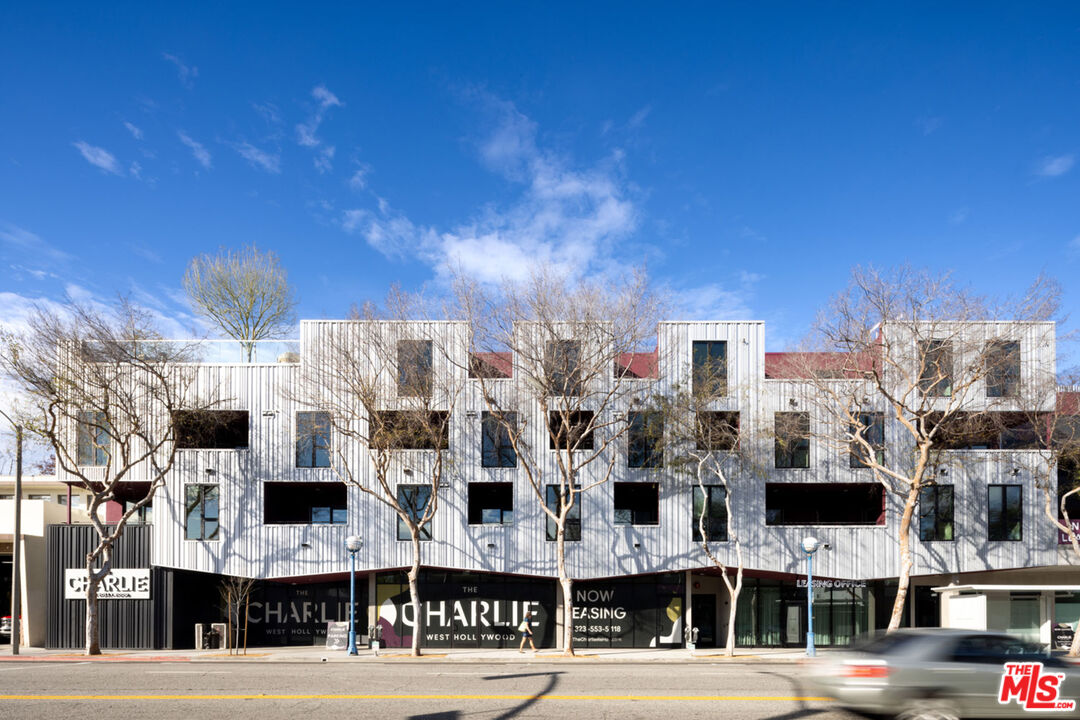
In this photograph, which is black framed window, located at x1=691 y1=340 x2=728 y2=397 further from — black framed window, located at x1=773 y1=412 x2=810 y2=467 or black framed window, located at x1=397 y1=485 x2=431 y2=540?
black framed window, located at x1=397 y1=485 x2=431 y2=540

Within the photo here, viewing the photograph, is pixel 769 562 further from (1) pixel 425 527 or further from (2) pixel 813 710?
(2) pixel 813 710

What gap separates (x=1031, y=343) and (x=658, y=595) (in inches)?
656

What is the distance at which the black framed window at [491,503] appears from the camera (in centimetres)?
3138

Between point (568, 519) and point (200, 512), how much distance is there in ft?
45.6

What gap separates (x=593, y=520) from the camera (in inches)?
1195

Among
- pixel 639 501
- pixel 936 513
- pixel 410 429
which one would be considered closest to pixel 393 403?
pixel 410 429

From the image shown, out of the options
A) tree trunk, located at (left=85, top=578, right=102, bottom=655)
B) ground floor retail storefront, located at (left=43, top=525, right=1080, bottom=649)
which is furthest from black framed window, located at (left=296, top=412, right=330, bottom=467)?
tree trunk, located at (left=85, top=578, right=102, bottom=655)

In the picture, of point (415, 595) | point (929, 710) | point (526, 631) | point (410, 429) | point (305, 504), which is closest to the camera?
point (929, 710)

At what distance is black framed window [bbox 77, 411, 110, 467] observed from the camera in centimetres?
2881

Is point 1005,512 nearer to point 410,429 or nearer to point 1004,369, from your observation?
point 1004,369

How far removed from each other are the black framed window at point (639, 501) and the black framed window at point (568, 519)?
7.04 feet

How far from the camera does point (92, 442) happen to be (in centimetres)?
2920

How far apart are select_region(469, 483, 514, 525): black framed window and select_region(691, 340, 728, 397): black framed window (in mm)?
8289

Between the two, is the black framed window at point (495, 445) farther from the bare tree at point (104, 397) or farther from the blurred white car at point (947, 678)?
the blurred white car at point (947, 678)
